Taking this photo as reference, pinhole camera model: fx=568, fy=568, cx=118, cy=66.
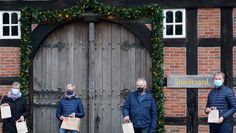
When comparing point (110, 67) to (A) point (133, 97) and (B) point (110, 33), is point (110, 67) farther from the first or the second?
(A) point (133, 97)

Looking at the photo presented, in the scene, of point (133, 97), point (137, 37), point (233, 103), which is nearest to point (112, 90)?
point (137, 37)

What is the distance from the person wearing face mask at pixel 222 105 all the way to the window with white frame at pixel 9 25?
4.20 metres

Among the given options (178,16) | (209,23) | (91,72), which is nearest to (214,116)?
(209,23)

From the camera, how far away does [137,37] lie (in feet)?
35.8

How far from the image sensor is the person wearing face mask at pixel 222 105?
8.71m

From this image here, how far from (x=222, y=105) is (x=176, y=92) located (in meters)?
1.88

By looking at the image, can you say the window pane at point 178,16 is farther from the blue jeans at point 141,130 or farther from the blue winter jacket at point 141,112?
the blue jeans at point 141,130

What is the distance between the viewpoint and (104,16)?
10.9 metres

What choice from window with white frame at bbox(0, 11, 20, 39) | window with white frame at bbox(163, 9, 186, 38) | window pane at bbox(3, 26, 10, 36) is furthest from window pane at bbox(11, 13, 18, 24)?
window with white frame at bbox(163, 9, 186, 38)

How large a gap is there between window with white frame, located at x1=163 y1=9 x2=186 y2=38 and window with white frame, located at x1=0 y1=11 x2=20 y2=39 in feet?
9.42

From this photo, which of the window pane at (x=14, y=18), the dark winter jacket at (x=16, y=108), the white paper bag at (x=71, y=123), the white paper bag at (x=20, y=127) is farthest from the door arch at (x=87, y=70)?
the white paper bag at (x=20, y=127)

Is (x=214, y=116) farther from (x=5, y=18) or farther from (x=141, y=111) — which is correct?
(x=5, y=18)

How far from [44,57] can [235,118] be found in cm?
384

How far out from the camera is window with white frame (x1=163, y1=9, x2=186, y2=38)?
35.0 feet
